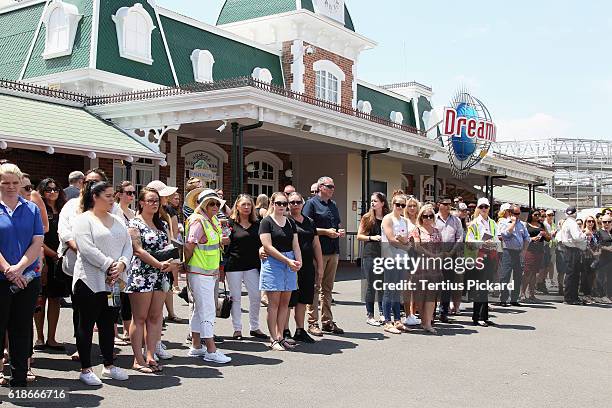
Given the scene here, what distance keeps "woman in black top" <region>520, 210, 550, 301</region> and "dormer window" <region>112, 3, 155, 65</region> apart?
10589mm

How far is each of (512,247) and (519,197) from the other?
26.7 meters

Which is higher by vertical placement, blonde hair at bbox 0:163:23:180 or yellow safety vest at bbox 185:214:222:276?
blonde hair at bbox 0:163:23:180

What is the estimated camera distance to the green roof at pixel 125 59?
1622cm

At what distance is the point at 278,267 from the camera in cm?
726

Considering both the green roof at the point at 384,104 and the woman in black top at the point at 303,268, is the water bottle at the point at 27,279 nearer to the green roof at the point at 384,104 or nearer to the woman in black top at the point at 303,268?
the woman in black top at the point at 303,268

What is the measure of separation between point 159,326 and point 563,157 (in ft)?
150

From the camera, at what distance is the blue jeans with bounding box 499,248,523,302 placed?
1134 centimetres

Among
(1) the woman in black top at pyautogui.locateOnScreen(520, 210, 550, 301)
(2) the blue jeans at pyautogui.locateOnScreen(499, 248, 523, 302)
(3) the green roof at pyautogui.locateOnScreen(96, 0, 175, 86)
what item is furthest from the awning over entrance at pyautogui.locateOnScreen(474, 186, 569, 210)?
(2) the blue jeans at pyautogui.locateOnScreen(499, 248, 523, 302)

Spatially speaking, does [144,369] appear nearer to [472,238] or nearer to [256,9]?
[472,238]

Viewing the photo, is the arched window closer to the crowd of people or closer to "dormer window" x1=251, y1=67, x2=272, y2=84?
"dormer window" x1=251, y1=67, x2=272, y2=84

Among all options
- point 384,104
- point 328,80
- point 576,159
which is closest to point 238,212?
point 328,80

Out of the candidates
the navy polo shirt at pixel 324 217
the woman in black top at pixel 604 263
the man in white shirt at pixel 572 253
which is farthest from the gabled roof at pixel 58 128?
the woman in black top at pixel 604 263

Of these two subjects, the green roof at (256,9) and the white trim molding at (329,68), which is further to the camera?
the white trim molding at (329,68)

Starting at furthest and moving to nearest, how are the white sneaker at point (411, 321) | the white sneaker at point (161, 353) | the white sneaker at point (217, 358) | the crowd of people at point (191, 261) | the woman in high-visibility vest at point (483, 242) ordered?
the woman in high-visibility vest at point (483, 242) < the white sneaker at point (411, 321) < the white sneaker at point (161, 353) < the white sneaker at point (217, 358) < the crowd of people at point (191, 261)
